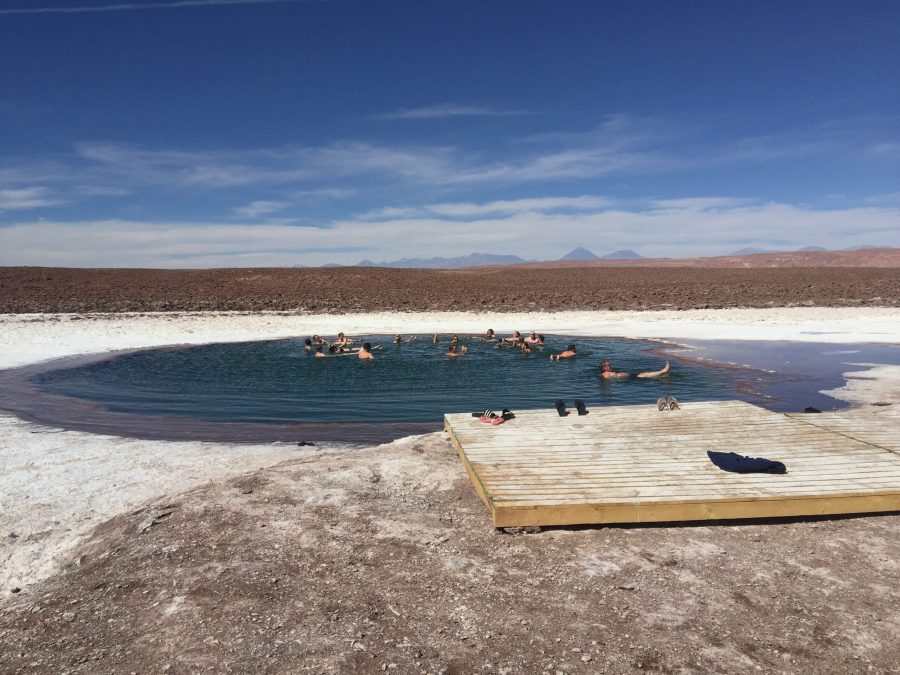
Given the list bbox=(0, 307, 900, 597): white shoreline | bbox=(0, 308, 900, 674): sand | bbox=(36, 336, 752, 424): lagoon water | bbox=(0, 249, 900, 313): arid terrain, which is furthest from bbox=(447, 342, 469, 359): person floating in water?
bbox=(0, 249, 900, 313): arid terrain

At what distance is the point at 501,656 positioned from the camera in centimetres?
442

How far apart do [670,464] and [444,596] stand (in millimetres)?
3498

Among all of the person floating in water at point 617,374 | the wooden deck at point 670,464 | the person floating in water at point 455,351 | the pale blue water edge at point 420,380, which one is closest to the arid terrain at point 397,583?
the wooden deck at point 670,464

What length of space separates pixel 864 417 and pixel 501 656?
789 cm

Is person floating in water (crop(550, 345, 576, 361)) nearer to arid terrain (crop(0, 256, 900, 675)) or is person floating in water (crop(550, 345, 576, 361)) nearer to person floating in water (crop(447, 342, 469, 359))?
person floating in water (crop(447, 342, 469, 359))

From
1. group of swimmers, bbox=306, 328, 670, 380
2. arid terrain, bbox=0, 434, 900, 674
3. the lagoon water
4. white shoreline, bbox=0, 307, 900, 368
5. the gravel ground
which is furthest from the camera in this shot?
the gravel ground

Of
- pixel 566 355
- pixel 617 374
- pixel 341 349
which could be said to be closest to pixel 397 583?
pixel 617 374

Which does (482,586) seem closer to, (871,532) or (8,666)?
(8,666)

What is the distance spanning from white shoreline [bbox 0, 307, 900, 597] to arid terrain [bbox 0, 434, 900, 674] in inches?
38.6

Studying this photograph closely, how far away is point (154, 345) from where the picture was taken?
78.1ft

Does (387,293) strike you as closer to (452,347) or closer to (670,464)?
(452,347)

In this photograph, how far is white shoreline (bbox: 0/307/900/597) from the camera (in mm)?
7102

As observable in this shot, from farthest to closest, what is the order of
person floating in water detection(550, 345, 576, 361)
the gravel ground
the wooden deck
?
the gravel ground, person floating in water detection(550, 345, 576, 361), the wooden deck

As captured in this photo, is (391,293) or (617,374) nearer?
(617,374)
